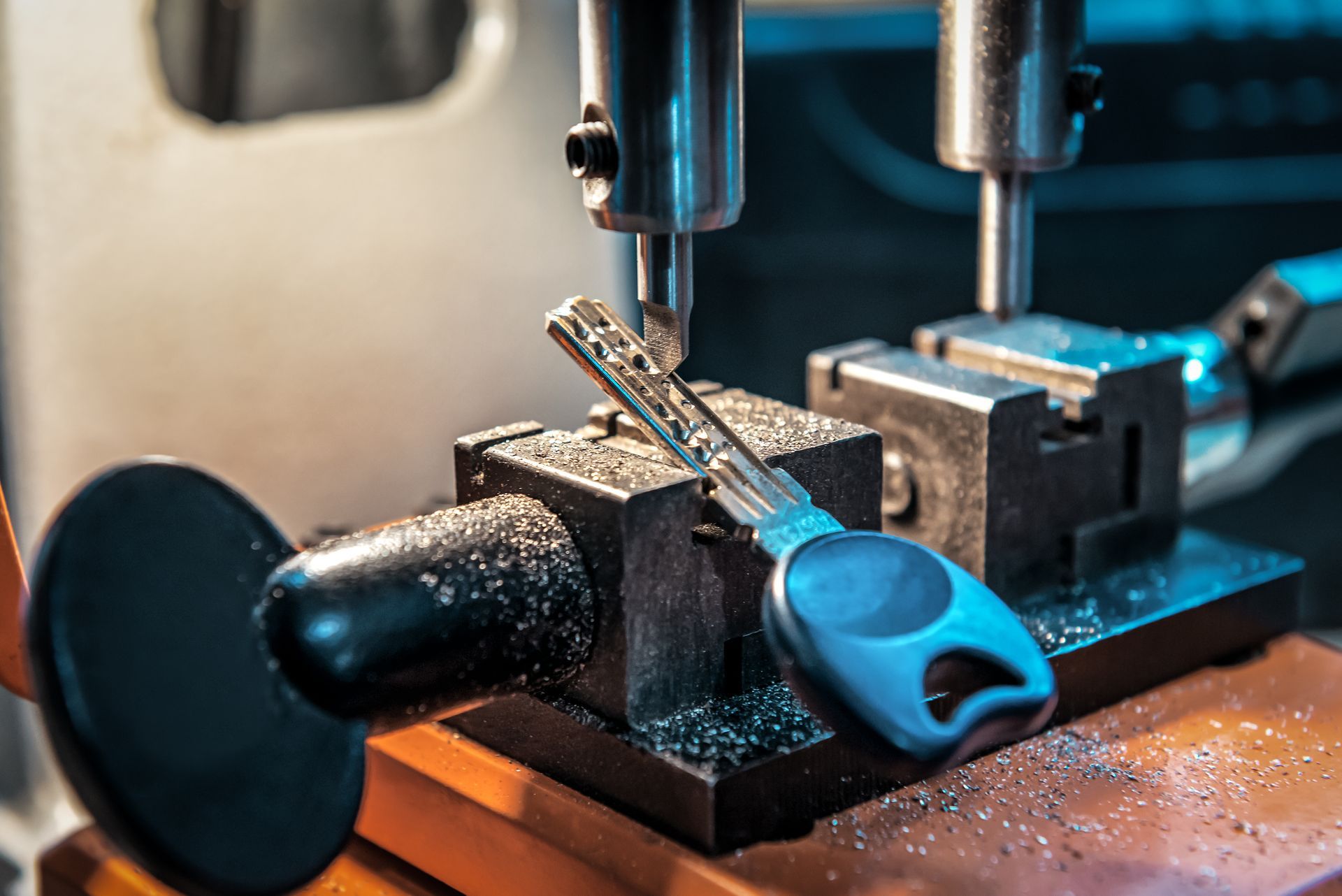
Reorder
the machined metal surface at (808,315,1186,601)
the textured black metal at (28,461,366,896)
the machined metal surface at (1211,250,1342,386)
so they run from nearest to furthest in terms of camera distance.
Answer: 1. the textured black metal at (28,461,366,896)
2. the machined metal surface at (808,315,1186,601)
3. the machined metal surface at (1211,250,1342,386)

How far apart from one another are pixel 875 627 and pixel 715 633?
0.33 ft

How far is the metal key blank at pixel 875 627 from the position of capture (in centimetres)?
41

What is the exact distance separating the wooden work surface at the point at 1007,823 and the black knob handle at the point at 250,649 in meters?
0.07

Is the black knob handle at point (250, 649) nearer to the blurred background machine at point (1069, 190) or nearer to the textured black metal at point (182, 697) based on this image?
the textured black metal at point (182, 697)

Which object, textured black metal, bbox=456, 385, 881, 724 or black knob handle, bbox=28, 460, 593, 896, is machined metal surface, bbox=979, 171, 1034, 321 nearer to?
textured black metal, bbox=456, 385, 881, 724

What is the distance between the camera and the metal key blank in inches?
16.3

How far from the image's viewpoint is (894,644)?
16.6 inches

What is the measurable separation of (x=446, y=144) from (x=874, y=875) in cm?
75

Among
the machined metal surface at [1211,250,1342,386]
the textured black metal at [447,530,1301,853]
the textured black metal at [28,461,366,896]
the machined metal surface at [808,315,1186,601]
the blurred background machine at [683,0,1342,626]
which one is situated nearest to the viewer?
the textured black metal at [28,461,366,896]

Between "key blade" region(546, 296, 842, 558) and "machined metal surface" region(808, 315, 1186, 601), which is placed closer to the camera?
"key blade" region(546, 296, 842, 558)

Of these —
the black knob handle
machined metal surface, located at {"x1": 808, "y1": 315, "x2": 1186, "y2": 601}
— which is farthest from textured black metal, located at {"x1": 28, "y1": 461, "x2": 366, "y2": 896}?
machined metal surface, located at {"x1": 808, "y1": 315, "x2": 1186, "y2": 601}

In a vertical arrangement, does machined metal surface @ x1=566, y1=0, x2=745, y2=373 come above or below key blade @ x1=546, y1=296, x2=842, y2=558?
above

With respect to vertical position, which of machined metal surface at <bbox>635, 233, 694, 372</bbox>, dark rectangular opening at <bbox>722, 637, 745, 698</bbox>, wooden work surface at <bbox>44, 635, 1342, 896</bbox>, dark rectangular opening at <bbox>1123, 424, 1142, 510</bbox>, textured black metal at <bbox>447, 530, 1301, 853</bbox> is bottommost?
wooden work surface at <bbox>44, 635, 1342, 896</bbox>

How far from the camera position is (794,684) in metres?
0.43
